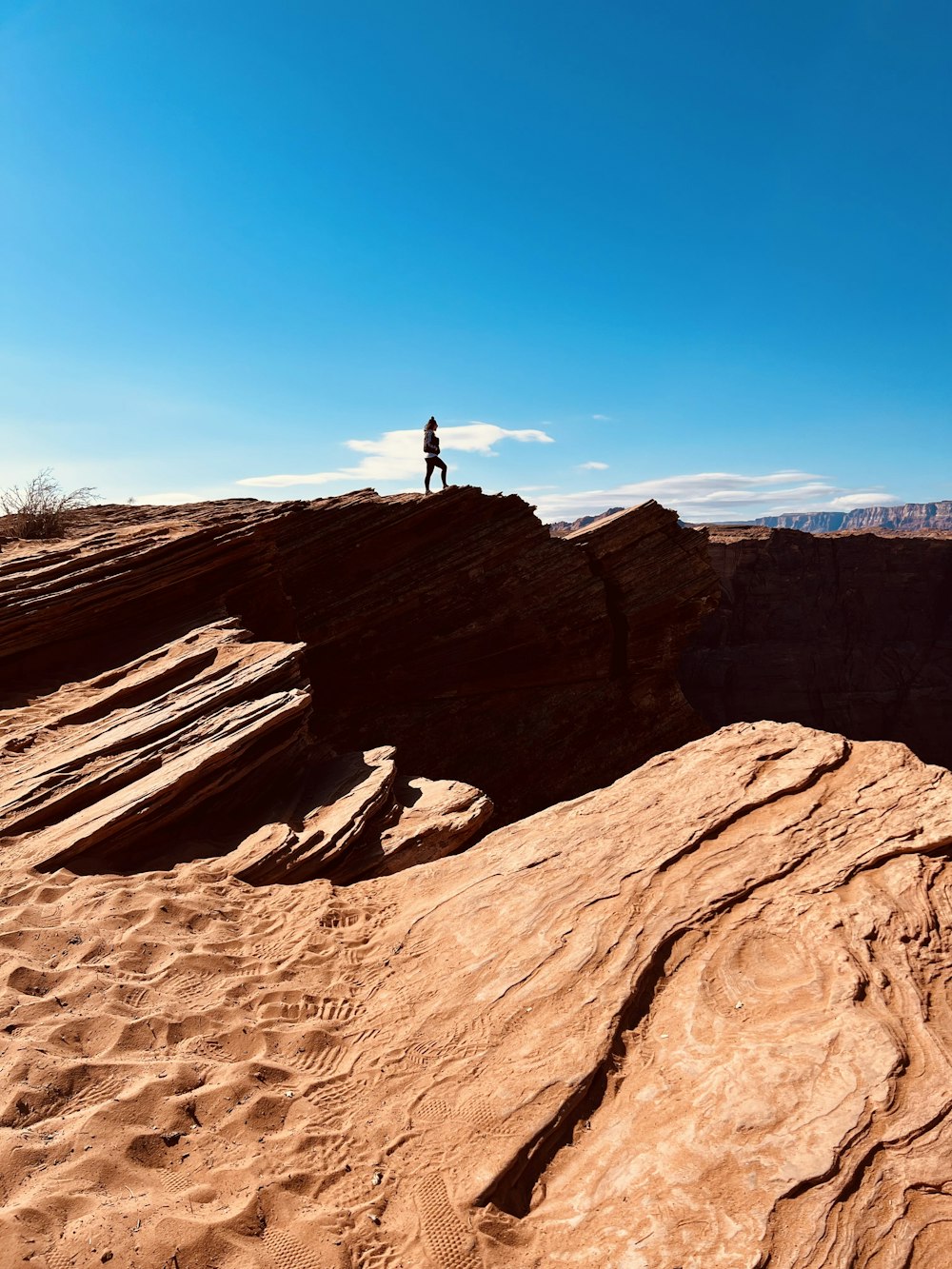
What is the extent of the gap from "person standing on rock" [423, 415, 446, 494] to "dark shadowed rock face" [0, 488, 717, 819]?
58 centimetres

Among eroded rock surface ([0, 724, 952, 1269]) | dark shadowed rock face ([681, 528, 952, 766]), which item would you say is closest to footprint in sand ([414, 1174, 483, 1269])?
eroded rock surface ([0, 724, 952, 1269])

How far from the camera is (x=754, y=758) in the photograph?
7.28m

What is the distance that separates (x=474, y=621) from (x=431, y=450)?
4.55 m

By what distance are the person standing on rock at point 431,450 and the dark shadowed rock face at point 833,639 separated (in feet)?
69.6

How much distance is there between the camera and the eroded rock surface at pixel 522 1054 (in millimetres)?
3230

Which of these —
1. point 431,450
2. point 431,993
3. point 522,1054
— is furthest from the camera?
point 431,450

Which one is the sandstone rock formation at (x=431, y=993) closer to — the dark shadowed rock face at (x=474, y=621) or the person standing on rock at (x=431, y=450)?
the dark shadowed rock face at (x=474, y=621)

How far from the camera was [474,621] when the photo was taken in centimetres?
1866

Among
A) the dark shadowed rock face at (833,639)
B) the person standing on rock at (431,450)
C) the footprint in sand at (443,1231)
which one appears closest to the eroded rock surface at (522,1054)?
Result: the footprint in sand at (443,1231)

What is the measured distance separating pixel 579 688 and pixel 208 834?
45.1ft

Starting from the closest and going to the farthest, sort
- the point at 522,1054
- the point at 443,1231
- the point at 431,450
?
1. the point at 443,1231
2. the point at 522,1054
3. the point at 431,450

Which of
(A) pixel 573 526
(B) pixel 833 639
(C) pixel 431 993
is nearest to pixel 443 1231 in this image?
(C) pixel 431 993

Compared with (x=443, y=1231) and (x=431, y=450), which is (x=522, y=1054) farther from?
(x=431, y=450)

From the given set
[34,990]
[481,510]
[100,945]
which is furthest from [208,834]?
[481,510]
